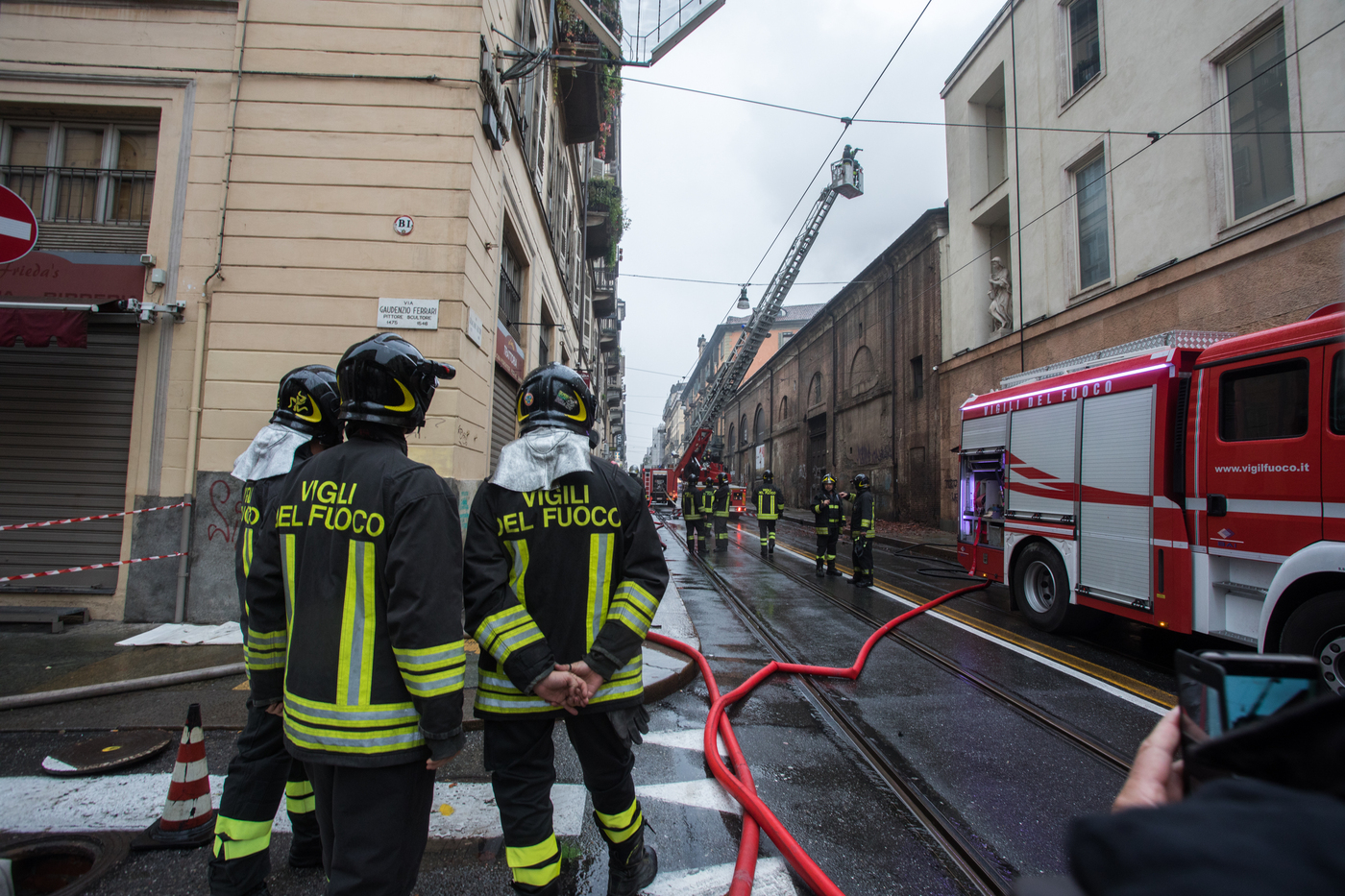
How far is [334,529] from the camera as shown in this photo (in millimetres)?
1872

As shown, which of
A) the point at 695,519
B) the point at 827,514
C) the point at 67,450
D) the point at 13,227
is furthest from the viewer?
the point at 695,519

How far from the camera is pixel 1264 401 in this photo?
15.9 feet

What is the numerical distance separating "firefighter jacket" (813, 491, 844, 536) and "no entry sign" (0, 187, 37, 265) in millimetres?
9397

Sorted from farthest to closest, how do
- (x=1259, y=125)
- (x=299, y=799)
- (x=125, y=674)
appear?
(x=1259, y=125) < (x=125, y=674) < (x=299, y=799)

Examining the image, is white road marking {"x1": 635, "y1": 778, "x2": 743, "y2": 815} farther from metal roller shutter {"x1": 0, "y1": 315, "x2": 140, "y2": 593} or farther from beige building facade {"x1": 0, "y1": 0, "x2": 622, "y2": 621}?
metal roller shutter {"x1": 0, "y1": 315, "x2": 140, "y2": 593}

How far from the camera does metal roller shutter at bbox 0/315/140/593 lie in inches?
257

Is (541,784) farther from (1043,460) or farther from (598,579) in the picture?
(1043,460)

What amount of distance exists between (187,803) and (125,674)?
2884 millimetres

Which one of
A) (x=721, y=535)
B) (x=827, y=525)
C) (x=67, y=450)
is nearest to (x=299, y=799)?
(x=67, y=450)

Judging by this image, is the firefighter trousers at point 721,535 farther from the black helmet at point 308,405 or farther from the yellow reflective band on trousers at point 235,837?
the yellow reflective band on trousers at point 235,837

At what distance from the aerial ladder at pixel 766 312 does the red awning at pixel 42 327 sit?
46.5ft

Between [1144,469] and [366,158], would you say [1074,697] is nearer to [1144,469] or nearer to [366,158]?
[1144,469]

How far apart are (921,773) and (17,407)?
9118 mm

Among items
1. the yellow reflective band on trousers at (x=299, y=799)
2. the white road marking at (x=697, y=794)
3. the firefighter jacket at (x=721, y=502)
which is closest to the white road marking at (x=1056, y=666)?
the white road marking at (x=697, y=794)
